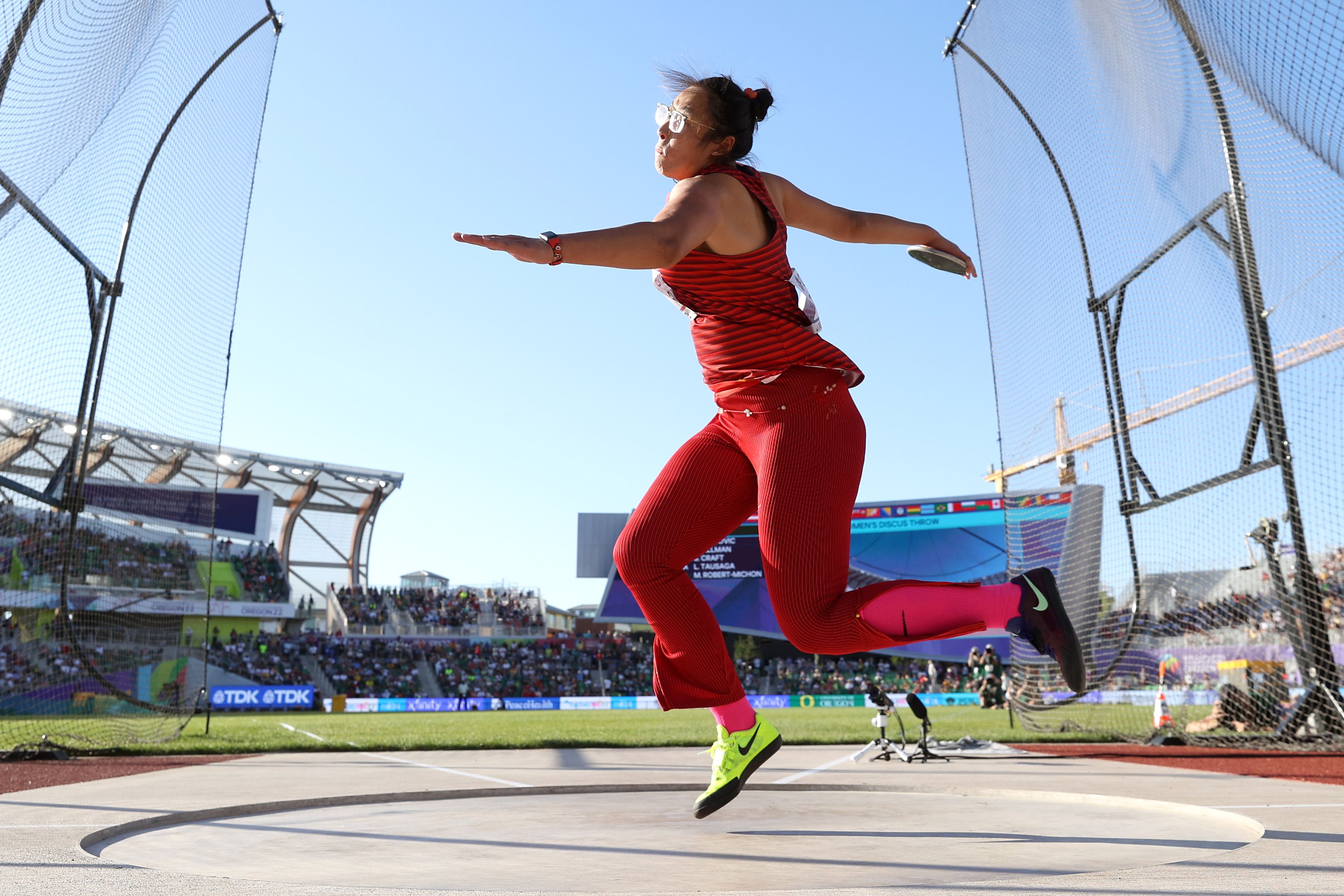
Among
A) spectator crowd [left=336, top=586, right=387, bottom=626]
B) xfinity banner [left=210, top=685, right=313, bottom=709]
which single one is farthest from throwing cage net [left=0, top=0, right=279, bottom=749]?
spectator crowd [left=336, top=586, right=387, bottom=626]

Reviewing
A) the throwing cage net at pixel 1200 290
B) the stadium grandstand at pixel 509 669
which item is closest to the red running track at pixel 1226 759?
the throwing cage net at pixel 1200 290

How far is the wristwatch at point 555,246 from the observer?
7.14ft

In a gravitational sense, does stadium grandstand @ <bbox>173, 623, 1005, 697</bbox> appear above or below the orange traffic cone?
below

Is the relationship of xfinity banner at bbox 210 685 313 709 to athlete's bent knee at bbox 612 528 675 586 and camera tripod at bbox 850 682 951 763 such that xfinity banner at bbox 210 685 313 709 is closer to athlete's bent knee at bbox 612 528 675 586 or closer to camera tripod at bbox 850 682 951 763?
camera tripod at bbox 850 682 951 763

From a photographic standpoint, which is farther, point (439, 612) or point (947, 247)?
point (439, 612)

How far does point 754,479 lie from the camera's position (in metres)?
3.09

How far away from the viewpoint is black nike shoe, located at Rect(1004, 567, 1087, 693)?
2.80 m

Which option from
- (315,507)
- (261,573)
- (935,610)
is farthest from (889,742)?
(315,507)

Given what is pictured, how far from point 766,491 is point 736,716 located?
2.61 ft

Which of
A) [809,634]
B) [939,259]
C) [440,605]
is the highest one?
[939,259]

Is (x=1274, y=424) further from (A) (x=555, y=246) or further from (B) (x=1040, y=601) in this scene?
(A) (x=555, y=246)

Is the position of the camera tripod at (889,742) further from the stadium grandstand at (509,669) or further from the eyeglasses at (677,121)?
the stadium grandstand at (509,669)

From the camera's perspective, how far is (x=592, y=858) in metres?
3.16

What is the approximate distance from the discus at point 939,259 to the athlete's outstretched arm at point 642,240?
105 cm
